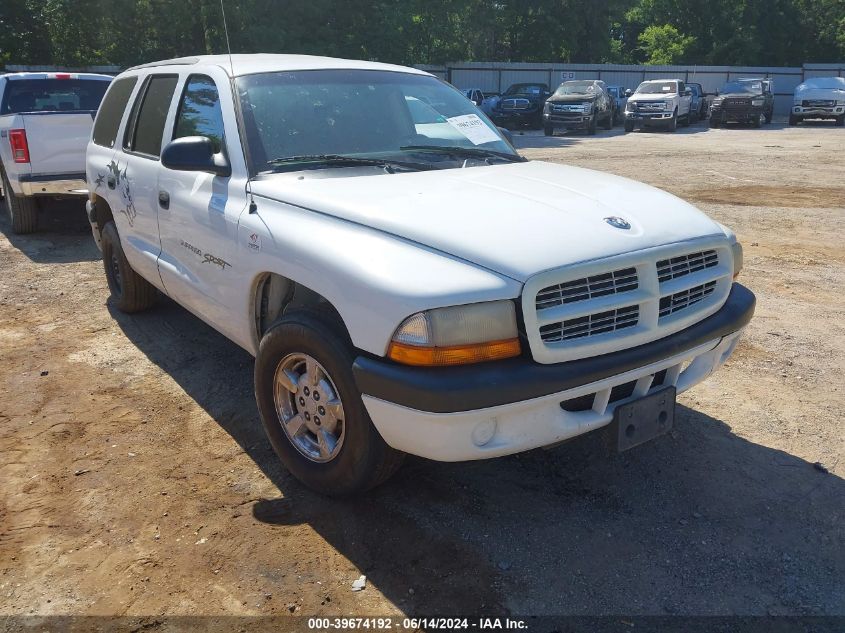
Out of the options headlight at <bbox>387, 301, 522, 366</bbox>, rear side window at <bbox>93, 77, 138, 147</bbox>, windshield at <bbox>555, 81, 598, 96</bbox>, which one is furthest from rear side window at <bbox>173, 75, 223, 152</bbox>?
windshield at <bbox>555, 81, 598, 96</bbox>

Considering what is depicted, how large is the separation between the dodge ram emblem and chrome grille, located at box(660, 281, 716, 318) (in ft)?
1.11

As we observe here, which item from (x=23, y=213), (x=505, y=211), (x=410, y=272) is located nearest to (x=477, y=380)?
(x=410, y=272)

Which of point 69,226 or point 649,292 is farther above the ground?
point 649,292

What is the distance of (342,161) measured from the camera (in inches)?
145

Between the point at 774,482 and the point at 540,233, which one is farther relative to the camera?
the point at 774,482

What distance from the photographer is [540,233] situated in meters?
2.83

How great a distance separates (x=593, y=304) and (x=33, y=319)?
493cm

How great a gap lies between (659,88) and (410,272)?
2798 centimetres

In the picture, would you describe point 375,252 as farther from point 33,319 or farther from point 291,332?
point 33,319

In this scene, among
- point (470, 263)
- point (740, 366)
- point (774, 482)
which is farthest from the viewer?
point (740, 366)

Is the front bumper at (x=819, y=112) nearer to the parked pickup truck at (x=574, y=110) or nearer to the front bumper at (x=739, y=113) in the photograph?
the front bumper at (x=739, y=113)

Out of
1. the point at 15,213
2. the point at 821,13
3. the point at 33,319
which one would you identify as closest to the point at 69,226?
the point at 15,213

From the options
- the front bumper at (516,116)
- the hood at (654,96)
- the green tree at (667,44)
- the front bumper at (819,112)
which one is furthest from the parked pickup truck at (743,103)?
the green tree at (667,44)

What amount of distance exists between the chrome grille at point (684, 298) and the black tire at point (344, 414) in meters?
1.27
